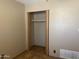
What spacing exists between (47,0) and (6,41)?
2.26m

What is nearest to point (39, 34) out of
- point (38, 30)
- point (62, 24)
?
point (38, 30)

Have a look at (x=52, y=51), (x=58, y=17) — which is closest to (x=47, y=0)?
(x=58, y=17)

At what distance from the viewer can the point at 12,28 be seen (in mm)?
3127

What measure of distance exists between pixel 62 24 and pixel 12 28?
194cm

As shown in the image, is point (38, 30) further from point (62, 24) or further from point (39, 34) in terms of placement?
point (62, 24)

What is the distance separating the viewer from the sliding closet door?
4418mm

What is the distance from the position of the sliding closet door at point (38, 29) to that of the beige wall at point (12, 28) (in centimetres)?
94

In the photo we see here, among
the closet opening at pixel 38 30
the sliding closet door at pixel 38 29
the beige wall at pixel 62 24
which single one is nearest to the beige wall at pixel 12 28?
the closet opening at pixel 38 30

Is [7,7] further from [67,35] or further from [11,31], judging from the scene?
[67,35]

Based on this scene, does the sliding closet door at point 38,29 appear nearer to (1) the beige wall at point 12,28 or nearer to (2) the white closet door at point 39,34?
(2) the white closet door at point 39,34

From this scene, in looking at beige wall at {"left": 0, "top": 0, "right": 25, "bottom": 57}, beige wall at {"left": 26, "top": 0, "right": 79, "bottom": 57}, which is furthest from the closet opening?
beige wall at {"left": 26, "top": 0, "right": 79, "bottom": 57}

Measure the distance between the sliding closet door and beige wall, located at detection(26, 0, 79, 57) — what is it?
3.07 ft

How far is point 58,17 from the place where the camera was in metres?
3.20

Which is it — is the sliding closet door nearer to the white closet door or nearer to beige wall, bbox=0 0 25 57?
the white closet door
